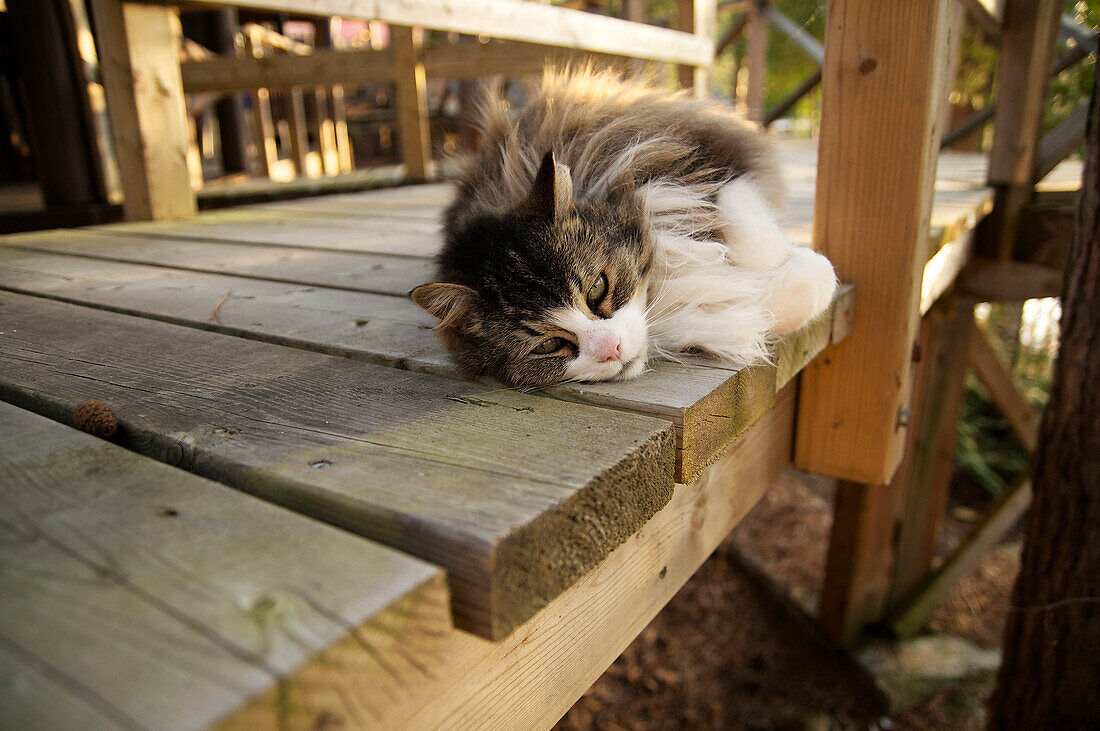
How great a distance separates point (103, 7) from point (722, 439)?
3049 mm

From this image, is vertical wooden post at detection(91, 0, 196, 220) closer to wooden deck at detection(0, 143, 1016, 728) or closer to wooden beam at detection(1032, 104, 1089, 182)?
wooden deck at detection(0, 143, 1016, 728)

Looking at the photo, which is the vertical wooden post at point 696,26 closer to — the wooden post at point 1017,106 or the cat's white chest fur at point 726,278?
the wooden post at point 1017,106

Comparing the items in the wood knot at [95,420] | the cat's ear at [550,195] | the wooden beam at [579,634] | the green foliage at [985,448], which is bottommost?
the green foliage at [985,448]

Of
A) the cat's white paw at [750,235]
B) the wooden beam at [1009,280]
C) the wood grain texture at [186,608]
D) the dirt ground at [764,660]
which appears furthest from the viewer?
the dirt ground at [764,660]

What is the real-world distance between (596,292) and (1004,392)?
403 centimetres

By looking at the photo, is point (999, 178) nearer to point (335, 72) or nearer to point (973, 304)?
point (973, 304)

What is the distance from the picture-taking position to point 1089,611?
2525 millimetres

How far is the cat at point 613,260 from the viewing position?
4.43 feet

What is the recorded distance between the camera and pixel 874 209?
171 centimetres

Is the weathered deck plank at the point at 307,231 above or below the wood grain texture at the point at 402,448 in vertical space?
above

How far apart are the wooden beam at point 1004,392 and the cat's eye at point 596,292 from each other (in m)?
3.72

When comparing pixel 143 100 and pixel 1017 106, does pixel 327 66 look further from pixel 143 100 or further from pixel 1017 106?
pixel 1017 106

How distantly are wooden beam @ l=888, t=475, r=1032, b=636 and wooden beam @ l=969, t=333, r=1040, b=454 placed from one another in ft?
1.47

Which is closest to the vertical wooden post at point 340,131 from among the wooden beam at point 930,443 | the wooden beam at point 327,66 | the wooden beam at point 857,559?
the wooden beam at point 327,66
